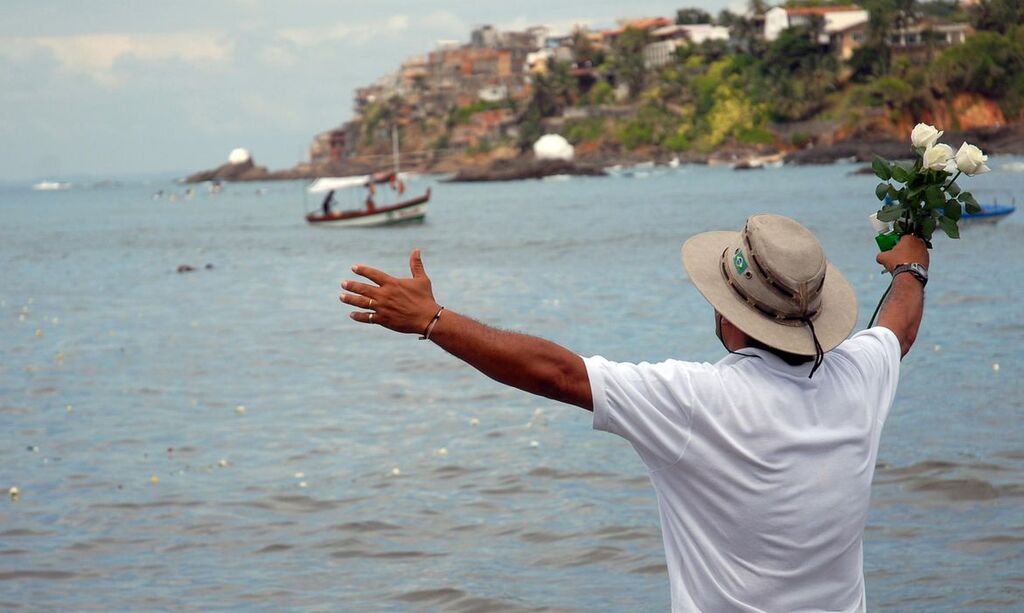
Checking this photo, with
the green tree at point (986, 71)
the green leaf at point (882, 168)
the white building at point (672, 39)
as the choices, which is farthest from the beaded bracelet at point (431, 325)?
the white building at point (672, 39)

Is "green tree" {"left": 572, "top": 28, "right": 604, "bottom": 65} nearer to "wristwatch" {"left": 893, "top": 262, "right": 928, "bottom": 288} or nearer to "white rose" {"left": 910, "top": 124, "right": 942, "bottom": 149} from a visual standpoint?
"white rose" {"left": 910, "top": 124, "right": 942, "bottom": 149}

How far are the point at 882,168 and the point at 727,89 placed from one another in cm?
12995

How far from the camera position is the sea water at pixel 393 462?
7.51 metres

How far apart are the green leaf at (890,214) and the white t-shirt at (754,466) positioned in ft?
2.76

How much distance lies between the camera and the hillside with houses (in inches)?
3883

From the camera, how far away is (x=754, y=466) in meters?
2.82

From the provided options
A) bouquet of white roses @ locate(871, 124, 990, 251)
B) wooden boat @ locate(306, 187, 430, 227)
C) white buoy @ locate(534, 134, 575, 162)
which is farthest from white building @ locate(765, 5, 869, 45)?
bouquet of white roses @ locate(871, 124, 990, 251)

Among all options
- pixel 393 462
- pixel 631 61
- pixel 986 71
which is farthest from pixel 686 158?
pixel 393 462

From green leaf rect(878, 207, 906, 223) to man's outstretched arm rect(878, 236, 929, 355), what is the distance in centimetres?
7

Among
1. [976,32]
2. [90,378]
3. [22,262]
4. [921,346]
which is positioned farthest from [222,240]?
[976,32]

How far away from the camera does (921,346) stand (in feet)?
49.8

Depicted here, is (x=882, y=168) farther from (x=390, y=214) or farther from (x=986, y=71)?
(x=986, y=71)

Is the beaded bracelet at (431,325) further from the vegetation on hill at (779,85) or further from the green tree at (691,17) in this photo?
the green tree at (691,17)

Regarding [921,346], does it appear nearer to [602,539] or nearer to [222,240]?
[602,539]
